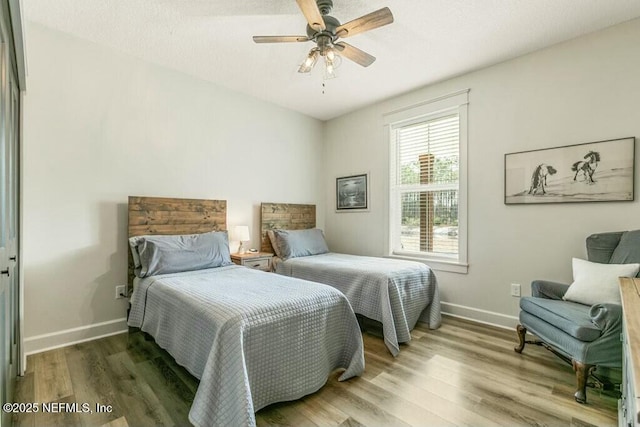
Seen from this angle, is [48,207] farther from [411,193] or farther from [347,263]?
[411,193]

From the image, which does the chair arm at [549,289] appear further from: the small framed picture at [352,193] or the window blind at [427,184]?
the small framed picture at [352,193]

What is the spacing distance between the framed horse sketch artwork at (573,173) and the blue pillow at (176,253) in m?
2.93

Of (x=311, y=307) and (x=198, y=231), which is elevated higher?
(x=198, y=231)

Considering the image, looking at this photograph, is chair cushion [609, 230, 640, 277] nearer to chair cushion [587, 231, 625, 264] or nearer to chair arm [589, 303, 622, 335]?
chair cushion [587, 231, 625, 264]

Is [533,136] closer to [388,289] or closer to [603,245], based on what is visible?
[603,245]

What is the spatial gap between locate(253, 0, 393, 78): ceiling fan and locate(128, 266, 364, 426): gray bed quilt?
68.7 inches

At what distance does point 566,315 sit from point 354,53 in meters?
2.38

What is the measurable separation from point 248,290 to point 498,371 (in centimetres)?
188

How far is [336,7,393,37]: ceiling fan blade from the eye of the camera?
1.93 m

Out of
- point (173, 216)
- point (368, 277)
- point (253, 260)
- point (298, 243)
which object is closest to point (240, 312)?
point (368, 277)

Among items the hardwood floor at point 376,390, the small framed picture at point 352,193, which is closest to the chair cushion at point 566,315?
the hardwood floor at point 376,390

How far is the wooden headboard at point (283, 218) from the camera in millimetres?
4035

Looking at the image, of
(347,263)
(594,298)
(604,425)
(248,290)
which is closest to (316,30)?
(248,290)

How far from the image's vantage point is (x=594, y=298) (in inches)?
83.8
